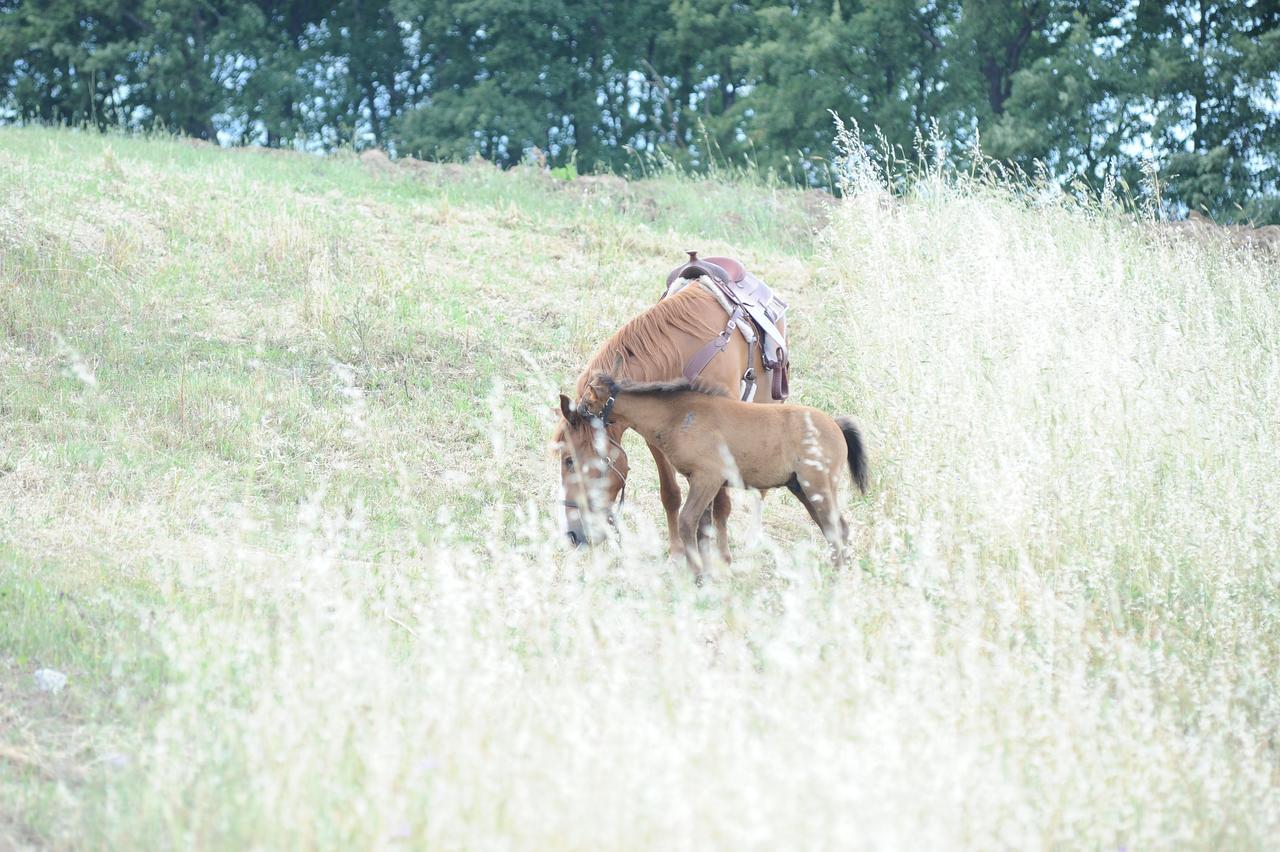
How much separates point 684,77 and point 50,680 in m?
28.9

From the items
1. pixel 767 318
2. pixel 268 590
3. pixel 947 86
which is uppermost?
pixel 947 86

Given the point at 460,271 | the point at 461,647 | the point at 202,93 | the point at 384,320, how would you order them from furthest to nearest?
the point at 202,93, the point at 460,271, the point at 384,320, the point at 461,647

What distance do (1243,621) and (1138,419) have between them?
1868 millimetres

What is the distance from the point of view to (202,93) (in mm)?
30828

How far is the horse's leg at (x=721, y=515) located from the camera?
273 inches

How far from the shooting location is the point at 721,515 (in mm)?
7012

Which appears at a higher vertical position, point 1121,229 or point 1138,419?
point 1121,229

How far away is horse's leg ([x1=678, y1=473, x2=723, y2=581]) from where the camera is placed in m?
6.31

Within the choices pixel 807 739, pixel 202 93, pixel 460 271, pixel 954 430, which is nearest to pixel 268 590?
pixel 807 739

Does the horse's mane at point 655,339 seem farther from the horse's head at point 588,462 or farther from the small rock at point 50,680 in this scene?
the small rock at point 50,680

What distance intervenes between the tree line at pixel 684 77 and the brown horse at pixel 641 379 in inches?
572

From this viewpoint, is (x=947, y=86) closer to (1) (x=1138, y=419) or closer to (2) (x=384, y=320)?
(2) (x=384, y=320)

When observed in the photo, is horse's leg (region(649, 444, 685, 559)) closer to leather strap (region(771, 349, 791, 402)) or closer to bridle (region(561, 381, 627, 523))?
bridle (region(561, 381, 627, 523))

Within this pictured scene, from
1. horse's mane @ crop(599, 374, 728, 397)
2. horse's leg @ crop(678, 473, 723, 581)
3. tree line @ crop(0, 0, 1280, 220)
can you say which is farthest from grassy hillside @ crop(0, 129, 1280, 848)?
tree line @ crop(0, 0, 1280, 220)
